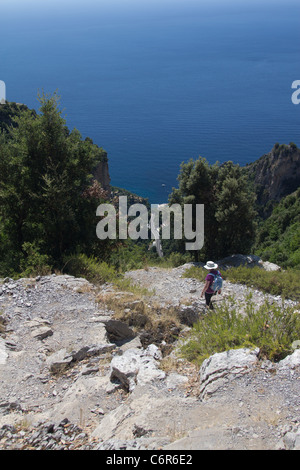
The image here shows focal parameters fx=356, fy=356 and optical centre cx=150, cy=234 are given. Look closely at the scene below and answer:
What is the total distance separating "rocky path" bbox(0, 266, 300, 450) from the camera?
3.81 metres

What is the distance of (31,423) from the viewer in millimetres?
4512

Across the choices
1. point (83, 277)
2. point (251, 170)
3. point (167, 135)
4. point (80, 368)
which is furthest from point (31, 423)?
point (167, 135)

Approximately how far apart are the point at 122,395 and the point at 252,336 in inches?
85.7

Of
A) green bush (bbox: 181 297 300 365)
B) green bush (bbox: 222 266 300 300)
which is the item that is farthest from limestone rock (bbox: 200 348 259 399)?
green bush (bbox: 222 266 300 300)

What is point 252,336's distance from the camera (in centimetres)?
558

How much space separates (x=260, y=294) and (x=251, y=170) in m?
73.4

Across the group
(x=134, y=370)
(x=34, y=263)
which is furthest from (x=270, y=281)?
(x=134, y=370)

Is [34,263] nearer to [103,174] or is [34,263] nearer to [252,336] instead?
[252,336]

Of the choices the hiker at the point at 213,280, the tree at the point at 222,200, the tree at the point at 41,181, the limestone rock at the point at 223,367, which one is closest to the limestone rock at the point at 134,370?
the limestone rock at the point at 223,367

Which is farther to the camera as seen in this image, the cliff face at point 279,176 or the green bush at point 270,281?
the cliff face at point 279,176

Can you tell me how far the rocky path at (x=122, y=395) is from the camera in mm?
3814

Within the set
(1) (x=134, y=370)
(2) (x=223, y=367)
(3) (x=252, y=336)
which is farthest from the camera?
(3) (x=252, y=336)

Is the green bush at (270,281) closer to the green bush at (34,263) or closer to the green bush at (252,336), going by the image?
the green bush at (252,336)

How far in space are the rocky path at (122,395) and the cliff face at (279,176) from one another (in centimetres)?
6531
